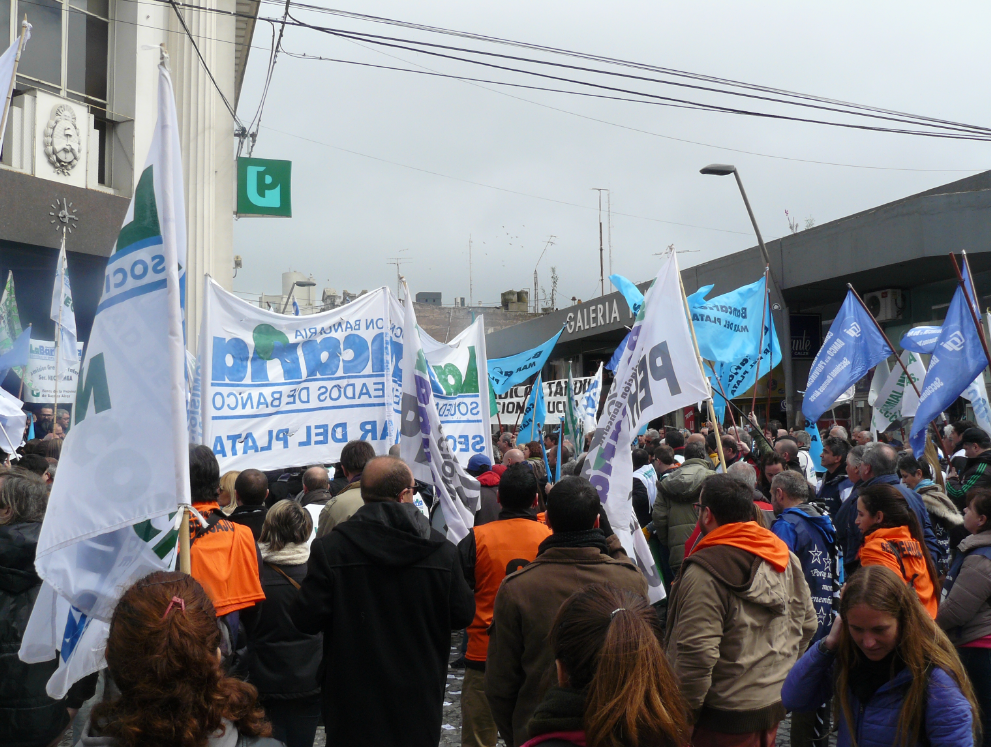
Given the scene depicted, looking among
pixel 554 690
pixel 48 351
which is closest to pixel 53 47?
pixel 48 351

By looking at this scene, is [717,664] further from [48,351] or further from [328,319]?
[48,351]

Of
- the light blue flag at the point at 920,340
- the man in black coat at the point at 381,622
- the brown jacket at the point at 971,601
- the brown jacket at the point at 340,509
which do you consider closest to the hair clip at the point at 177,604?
the man in black coat at the point at 381,622

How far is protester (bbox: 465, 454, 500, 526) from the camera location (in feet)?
22.8

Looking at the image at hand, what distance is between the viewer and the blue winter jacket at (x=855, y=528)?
5562 mm

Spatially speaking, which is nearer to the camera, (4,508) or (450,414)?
(4,508)

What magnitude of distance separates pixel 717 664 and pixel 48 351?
42.3 ft

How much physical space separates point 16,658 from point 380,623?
177cm

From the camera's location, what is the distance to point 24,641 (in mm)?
3561

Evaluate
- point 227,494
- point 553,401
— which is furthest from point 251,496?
point 553,401

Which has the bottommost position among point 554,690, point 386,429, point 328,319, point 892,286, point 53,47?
point 554,690

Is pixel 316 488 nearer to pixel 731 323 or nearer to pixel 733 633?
pixel 733 633

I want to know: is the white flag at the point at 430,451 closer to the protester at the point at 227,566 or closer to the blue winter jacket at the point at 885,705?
the protester at the point at 227,566

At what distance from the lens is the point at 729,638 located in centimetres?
360

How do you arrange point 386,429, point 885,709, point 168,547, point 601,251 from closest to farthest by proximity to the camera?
point 885,709, point 168,547, point 386,429, point 601,251
